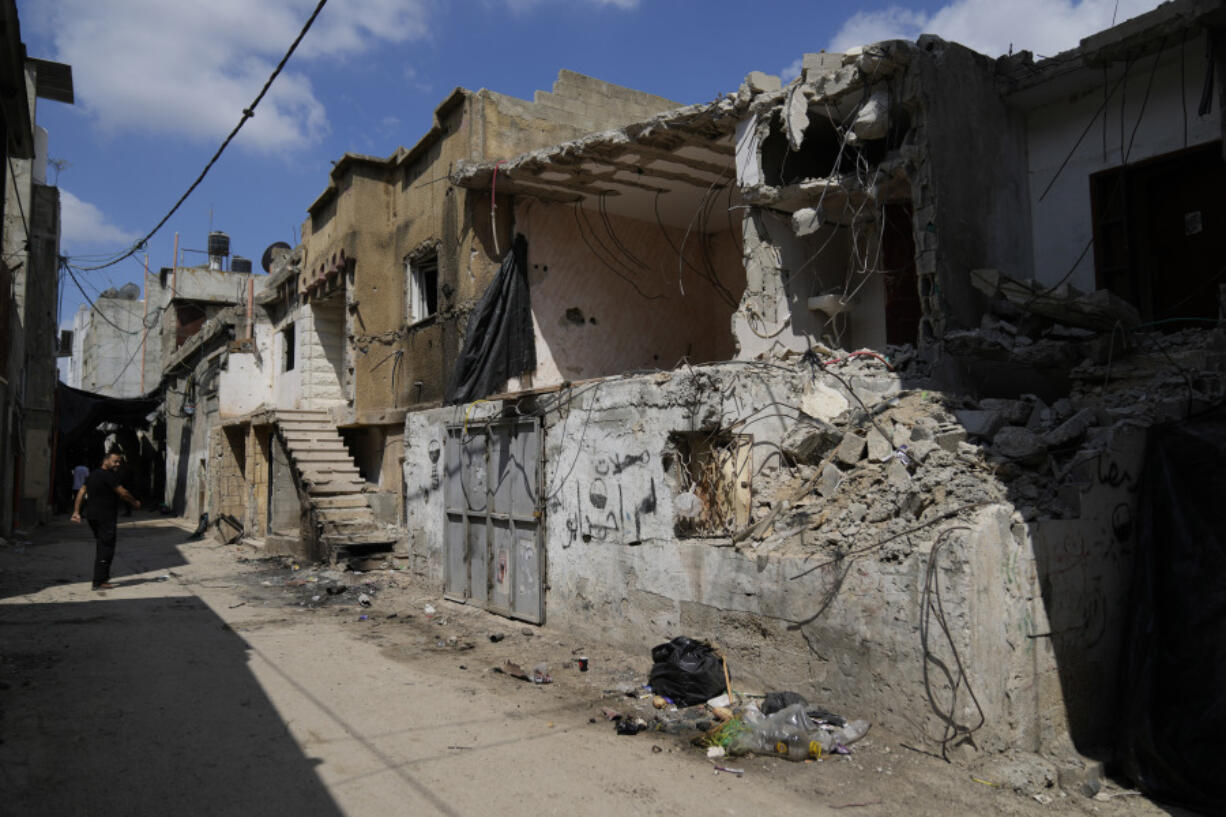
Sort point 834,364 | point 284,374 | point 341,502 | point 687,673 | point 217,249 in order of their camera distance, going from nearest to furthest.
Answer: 1. point 687,673
2. point 834,364
3. point 341,502
4. point 284,374
5. point 217,249

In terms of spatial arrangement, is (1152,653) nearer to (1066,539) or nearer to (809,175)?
(1066,539)

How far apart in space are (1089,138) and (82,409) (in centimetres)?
2692

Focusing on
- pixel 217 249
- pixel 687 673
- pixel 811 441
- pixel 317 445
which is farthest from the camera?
pixel 217 249

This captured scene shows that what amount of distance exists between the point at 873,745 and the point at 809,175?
6.42m

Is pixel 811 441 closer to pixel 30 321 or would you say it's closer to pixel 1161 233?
pixel 1161 233

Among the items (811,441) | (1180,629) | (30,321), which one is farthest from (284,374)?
(1180,629)

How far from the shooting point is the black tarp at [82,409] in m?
24.6

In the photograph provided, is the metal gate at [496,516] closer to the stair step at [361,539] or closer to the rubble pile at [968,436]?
the stair step at [361,539]

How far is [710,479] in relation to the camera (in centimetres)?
716

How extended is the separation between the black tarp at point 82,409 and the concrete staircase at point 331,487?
12.7 m

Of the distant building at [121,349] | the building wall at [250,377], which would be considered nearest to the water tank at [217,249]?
the distant building at [121,349]

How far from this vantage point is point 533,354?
39.9 ft

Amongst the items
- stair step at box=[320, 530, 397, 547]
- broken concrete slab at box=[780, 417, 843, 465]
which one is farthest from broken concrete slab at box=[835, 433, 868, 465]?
stair step at box=[320, 530, 397, 547]

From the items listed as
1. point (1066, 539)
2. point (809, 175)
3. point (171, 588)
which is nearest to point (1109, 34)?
point (809, 175)
